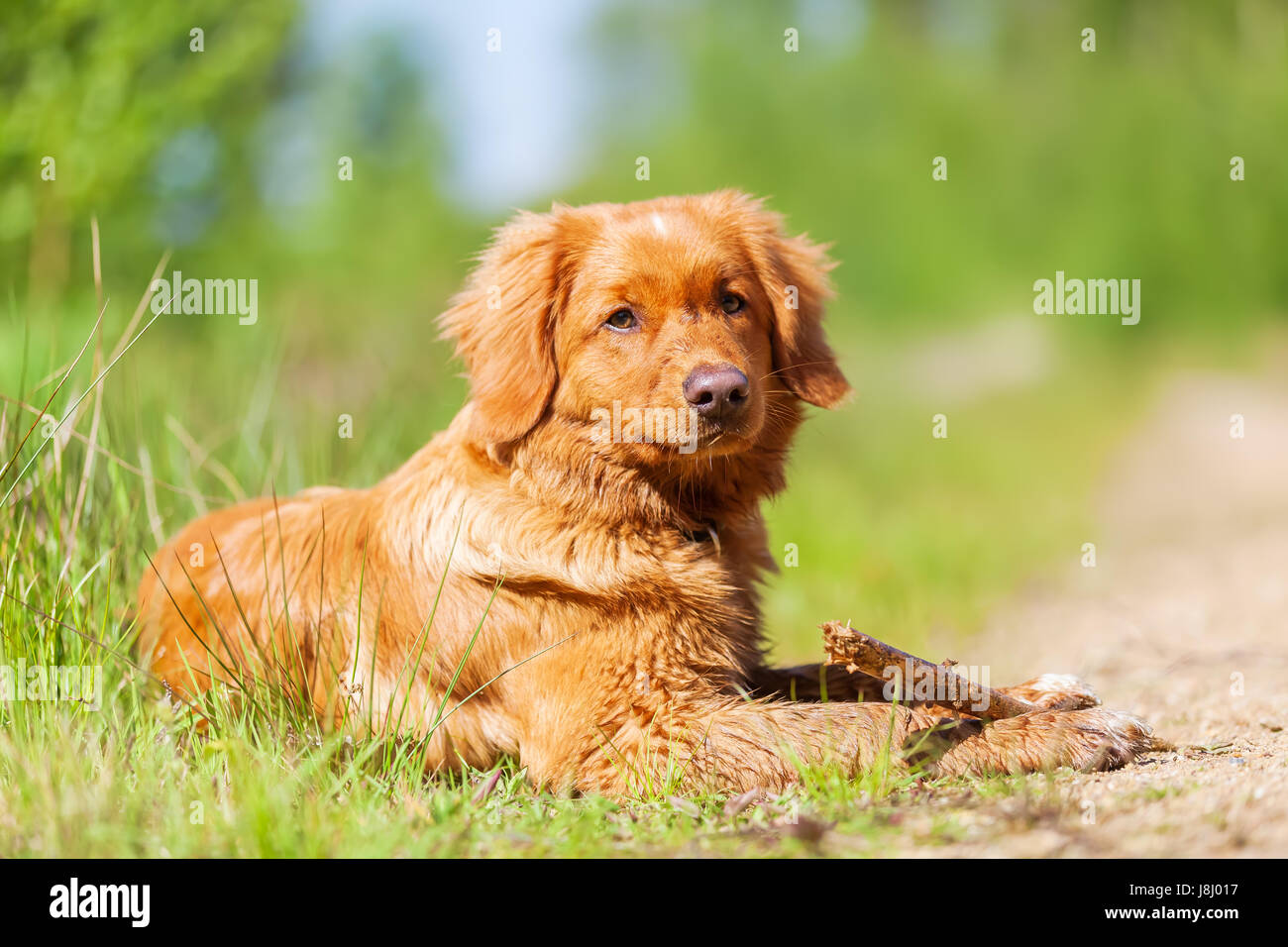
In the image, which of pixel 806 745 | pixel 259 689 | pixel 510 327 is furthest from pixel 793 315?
pixel 259 689

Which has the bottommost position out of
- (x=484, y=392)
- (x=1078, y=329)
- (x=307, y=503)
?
(x=307, y=503)

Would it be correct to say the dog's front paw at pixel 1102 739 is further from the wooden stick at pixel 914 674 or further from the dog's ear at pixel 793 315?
the dog's ear at pixel 793 315

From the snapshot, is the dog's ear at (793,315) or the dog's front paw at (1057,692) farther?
the dog's ear at (793,315)

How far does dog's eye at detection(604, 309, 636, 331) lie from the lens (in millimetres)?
4043

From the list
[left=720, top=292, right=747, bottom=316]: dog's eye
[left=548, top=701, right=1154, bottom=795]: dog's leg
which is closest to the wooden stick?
[left=548, top=701, right=1154, bottom=795]: dog's leg

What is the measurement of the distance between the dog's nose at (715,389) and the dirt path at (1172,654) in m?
1.34

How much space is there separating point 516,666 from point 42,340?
426cm

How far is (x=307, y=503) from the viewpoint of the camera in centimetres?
442

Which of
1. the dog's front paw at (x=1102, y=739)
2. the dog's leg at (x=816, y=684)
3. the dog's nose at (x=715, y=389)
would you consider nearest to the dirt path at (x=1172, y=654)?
the dog's front paw at (x=1102, y=739)

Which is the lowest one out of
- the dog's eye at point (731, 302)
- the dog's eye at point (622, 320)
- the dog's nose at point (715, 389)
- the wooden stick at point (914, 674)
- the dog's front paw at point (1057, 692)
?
the dog's front paw at point (1057, 692)

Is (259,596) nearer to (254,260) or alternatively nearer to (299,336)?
(299,336)

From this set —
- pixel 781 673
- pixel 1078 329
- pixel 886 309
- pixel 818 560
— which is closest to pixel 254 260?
pixel 886 309

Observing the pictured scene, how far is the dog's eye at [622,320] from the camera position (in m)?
4.04

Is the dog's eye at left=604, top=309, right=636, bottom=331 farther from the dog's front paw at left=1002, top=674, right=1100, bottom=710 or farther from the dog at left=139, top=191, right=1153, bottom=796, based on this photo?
the dog's front paw at left=1002, top=674, right=1100, bottom=710
